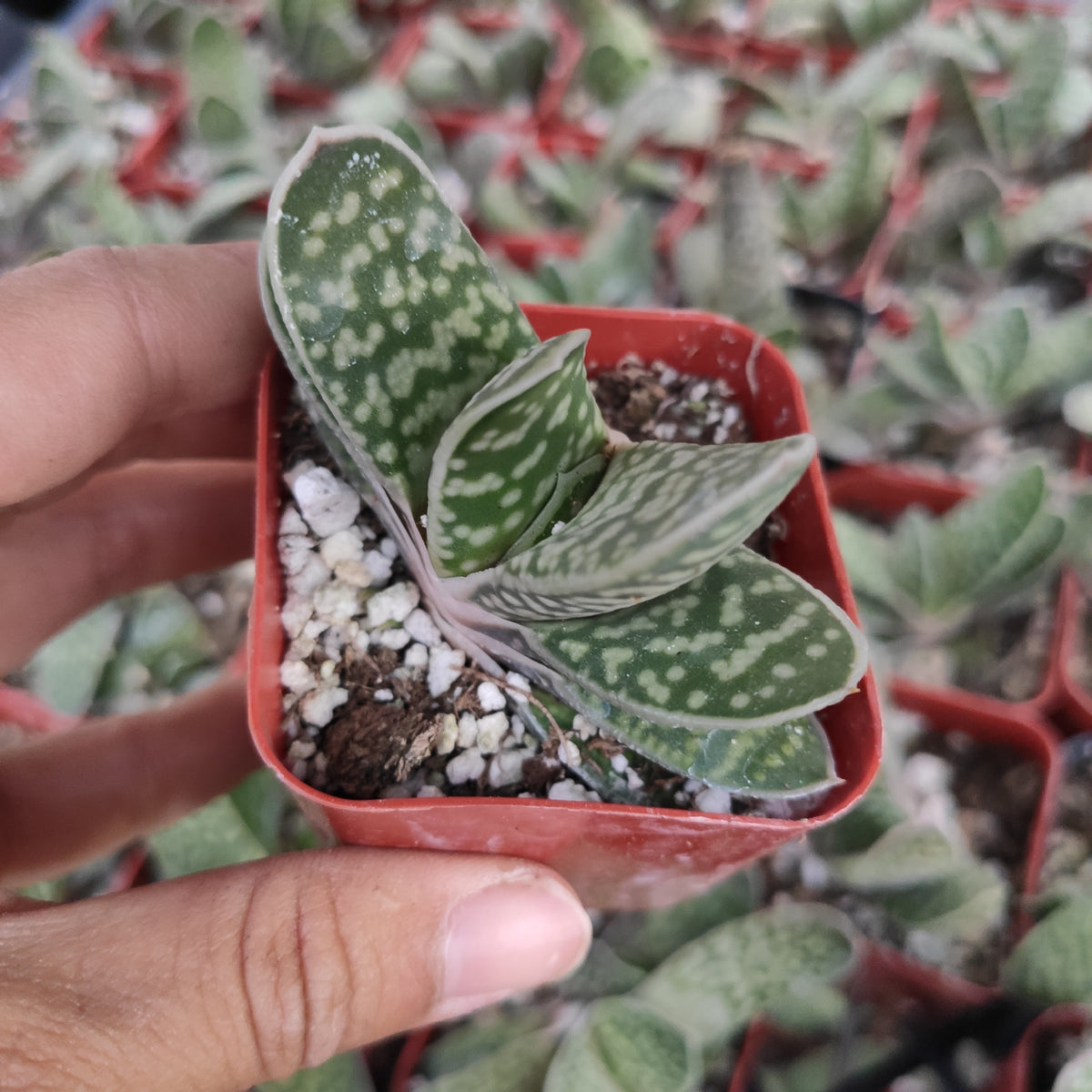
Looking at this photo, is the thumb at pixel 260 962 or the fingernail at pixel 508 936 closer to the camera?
the thumb at pixel 260 962

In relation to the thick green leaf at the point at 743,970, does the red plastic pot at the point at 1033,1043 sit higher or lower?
lower

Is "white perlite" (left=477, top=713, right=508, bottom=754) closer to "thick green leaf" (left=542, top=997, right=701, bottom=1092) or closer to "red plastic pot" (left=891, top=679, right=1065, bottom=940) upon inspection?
"thick green leaf" (left=542, top=997, right=701, bottom=1092)

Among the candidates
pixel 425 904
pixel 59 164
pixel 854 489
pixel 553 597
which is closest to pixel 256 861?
pixel 425 904

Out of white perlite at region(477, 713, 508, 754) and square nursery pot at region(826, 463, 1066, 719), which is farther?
square nursery pot at region(826, 463, 1066, 719)

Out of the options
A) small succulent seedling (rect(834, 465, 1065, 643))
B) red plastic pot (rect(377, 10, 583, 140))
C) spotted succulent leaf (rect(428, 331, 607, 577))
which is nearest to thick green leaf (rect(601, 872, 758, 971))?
small succulent seedling (rect(834, 465, 1065, 643))

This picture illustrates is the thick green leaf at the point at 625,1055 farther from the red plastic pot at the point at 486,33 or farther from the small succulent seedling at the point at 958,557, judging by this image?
the red plastic pot at the point at 486,33

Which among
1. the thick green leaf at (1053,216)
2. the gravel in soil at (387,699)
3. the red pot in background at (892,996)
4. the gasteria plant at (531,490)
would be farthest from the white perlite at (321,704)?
the thick green leaf at (1053,216)

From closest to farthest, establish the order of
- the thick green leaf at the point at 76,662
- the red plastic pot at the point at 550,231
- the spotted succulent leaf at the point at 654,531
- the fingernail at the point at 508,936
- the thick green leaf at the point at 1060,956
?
the spotted succulent leaf at the point at 654,531, the fingernail at the point at 508,936, the thick green leaf at the point at 1060,956, the thick green leaf at the point at 76,662, the red plastic pot at the point at 550,231
